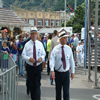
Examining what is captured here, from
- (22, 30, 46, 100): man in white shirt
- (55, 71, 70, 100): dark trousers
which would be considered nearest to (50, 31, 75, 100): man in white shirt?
(55, 71, 70, 100): dark trousers

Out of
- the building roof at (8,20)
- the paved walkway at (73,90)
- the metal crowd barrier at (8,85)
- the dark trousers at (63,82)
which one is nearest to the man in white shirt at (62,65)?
the dark trousers at (63,82)

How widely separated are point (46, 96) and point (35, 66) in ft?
6.24

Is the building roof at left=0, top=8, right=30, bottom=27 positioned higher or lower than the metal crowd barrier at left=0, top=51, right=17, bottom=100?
higher

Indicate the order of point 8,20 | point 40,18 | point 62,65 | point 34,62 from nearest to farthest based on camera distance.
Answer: point 62,65
point 34,62
point 8,20
point 40,18

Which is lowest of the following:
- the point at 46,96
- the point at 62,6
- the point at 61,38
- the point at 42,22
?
the point at 46,96

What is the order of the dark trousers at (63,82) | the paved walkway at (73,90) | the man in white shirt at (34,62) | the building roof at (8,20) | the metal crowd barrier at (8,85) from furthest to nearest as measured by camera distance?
1. the building roof at (8,20)
2. the paved walkway at (73,90)
3. the man in white shirt at (34,62)
4. the dark trousers at (63,82)
5. the metal crowd barrier at (8,85)

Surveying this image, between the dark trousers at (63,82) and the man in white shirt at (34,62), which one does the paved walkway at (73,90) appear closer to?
the man in white shirt at (34,62)

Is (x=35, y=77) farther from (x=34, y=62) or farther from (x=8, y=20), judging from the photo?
(x=8, y=20)

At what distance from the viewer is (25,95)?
9.84 metres

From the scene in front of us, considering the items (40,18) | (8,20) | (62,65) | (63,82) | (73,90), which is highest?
(40,18)

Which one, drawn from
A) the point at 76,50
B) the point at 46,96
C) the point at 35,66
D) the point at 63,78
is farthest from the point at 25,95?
the point at 76,50

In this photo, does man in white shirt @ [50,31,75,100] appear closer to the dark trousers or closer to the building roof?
the dark trousers

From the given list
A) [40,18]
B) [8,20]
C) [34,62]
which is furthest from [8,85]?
[40,18]

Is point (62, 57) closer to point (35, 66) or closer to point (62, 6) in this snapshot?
point (35, 66)
